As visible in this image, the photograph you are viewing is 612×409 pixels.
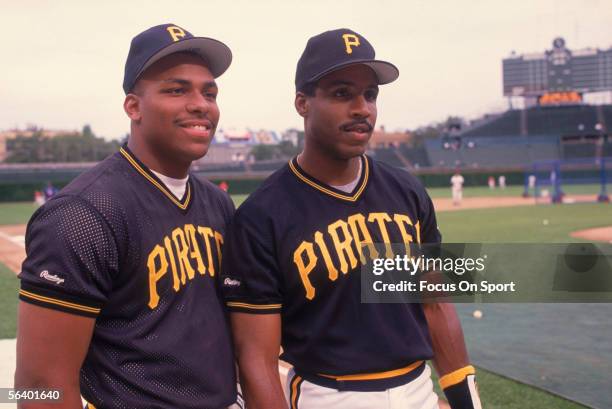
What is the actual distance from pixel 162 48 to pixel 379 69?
2.73 ft

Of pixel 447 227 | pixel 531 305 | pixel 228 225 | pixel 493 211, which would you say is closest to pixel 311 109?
pixel 228 225

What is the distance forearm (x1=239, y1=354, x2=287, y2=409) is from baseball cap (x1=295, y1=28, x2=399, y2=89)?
3.58 feet

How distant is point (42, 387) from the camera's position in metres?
2.18

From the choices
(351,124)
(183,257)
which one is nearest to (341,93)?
(351,124)

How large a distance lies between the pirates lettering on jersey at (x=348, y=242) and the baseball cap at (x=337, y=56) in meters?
0.57

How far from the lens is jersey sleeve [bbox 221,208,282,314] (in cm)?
254

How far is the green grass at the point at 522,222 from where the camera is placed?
16344mm

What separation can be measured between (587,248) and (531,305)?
4502 mm

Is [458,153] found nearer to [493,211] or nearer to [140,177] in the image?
[493,211]

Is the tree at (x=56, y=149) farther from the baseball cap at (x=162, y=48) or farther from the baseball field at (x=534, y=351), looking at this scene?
the baseball cap at (x=162, y=48)

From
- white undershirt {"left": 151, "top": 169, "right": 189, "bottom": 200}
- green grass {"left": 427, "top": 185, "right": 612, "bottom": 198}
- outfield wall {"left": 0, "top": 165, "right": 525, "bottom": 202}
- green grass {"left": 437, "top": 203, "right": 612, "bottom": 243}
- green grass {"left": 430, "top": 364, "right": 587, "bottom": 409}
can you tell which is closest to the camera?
white undershirt {"left": 151, "top": 169, "right": 189, "bottom": 200}

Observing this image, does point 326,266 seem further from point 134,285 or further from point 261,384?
point 134,285

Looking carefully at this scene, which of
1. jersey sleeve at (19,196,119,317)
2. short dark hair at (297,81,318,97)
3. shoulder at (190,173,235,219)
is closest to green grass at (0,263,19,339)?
shoulder at (190,173,235,219)

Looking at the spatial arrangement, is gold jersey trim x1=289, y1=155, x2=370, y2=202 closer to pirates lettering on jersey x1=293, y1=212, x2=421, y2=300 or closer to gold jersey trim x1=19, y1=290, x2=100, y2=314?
pirates lettering on jersey x1=293, y1=212, x2=421, y2=300
